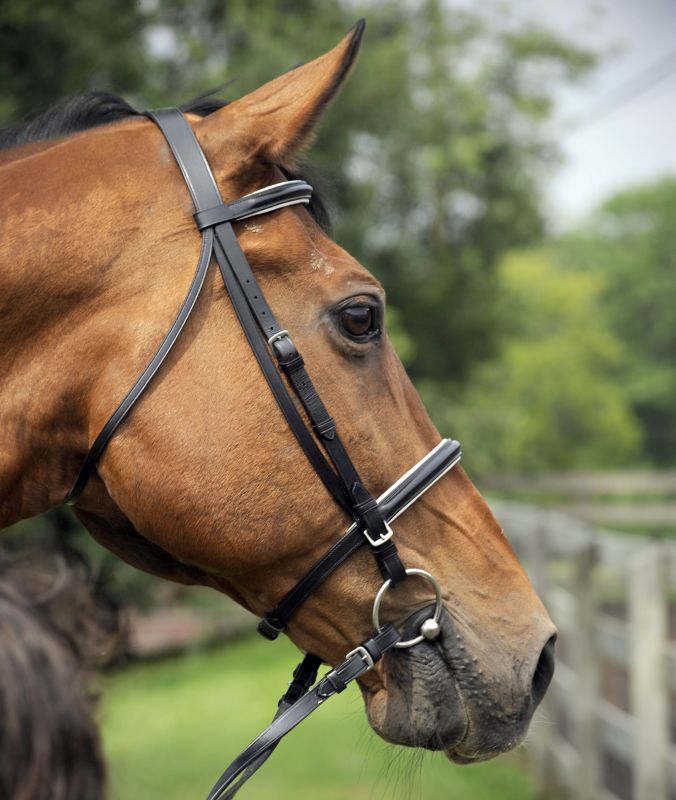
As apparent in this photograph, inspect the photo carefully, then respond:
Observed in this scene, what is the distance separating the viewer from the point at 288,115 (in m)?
2.09

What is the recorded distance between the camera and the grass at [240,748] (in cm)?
646

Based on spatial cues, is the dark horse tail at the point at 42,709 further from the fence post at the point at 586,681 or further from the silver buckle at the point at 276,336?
the fence post at the point at 586,681

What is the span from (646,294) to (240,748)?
91.6 ft

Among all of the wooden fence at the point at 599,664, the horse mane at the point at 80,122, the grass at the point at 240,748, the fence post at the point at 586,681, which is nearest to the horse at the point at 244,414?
the horse mane at the point at 80,122

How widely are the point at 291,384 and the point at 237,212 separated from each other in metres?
0.42

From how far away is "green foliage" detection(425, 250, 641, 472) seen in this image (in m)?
22.9

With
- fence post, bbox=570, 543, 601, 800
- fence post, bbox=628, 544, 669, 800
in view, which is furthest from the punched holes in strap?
fence post, bbox=570, 543, 601, 800

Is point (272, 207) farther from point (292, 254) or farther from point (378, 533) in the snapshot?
point (378, 533)

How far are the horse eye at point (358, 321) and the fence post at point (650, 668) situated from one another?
3.01 m

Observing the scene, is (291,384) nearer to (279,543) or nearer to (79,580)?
(279,543)

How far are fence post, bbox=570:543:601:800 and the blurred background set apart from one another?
0.01 meters

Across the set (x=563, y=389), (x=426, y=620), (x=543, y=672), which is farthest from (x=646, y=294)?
(x=426, y=620)

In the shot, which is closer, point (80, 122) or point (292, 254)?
point (292, 254)

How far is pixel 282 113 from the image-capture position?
6.91 ft
